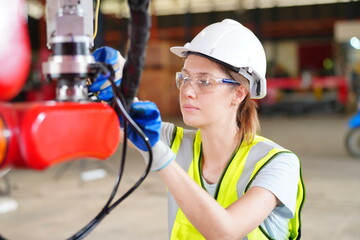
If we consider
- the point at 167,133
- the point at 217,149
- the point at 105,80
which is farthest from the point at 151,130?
the point at 167,133

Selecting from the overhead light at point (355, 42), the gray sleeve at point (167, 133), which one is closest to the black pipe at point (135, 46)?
the gray sleeve at point (167, 133)

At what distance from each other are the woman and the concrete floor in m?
2.29

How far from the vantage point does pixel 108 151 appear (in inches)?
35.5

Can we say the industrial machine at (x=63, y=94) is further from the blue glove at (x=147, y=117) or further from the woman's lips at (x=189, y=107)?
the woman's lips at (x=189, y=107)

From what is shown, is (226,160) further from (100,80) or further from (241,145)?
Answer: (100,80)

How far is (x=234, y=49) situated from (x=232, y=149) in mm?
375

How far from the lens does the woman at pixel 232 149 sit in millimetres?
1495

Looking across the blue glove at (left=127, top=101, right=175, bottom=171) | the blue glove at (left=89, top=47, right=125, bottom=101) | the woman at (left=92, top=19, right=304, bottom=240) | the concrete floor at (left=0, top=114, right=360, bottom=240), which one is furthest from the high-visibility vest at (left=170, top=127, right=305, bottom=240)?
the concrete floor at (left=0, top=114, right=360, bottom=240)

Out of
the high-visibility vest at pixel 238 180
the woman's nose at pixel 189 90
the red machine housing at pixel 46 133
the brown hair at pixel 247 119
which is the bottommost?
the high-visibility vest at pixel 238 180

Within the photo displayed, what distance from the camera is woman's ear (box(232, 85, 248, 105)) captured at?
1.68 metres

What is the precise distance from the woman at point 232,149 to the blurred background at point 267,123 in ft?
1.15

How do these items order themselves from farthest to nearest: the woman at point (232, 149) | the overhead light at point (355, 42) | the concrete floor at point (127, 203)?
the overhead light at point (355, 42) < the concrete floor at point (127, 203) < the woman at point (232, 149)

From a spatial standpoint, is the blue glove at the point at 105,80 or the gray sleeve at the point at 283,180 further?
the gray sleeve at the point at 283,180

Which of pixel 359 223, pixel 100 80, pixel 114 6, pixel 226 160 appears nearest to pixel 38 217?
pixel 359 223
